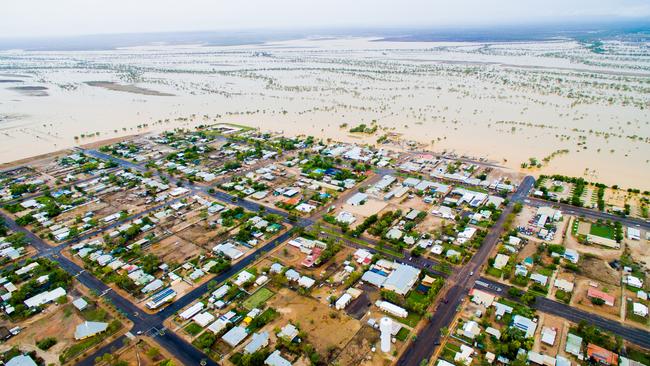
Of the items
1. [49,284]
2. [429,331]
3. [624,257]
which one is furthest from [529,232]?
[49,284]

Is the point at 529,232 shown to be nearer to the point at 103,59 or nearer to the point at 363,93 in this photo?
the point at 363,93

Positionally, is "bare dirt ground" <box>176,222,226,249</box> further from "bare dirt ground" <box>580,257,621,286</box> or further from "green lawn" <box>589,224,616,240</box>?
"green lawn" <box>589,224,616,240</box>

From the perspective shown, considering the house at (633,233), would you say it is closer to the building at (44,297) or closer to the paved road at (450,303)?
the paved road at (450,303)

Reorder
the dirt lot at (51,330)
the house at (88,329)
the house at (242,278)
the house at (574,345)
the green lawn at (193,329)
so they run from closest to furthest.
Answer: the house at (574,345)
the dirt lot at (51,330)
the house at (88,329)
the green lawn at (193,329)
the house at (242,278)

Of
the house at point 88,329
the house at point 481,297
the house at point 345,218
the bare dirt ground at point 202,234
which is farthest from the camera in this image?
Answer: the house at point 345,218

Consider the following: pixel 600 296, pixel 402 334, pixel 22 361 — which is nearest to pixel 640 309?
pixel 600 296

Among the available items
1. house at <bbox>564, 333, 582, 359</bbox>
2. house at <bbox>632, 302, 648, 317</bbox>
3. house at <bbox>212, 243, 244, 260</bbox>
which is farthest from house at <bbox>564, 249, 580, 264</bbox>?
house at <bbox>212, 243, 244, 260</bbox>

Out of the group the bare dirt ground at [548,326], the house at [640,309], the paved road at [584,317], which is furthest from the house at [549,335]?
the house at [640,309]
